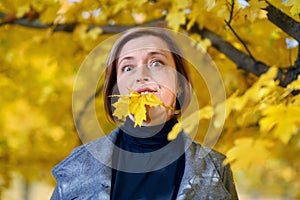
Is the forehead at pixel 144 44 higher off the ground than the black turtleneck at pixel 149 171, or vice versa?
the forehead at pixel 144 44

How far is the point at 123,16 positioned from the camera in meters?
2.74

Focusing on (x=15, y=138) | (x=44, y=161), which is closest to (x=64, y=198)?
(x=44, y=161)

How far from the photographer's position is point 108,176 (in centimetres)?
144

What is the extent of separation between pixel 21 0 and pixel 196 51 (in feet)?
3.36

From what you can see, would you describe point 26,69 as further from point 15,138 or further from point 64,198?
point 64,198

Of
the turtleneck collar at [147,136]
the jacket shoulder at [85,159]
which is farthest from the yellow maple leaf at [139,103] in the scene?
the jacket shoulder at [85,159]

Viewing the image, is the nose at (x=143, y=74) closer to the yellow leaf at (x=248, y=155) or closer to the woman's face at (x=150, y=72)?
the woman's face at (x=150, y=72)

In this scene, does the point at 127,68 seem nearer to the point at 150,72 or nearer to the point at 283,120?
the point at 150,72

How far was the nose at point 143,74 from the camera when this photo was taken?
1.37 meters

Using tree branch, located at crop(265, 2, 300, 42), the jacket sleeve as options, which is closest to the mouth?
the jacket sleeve

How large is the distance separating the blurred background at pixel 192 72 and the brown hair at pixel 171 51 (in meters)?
0.18

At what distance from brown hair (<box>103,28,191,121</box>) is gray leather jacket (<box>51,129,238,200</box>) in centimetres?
13

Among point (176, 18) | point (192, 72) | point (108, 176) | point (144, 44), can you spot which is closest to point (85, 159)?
point (108, 176)

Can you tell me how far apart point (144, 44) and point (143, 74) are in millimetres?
110
